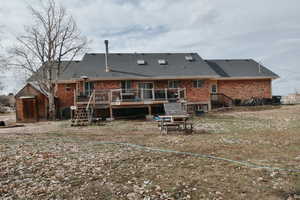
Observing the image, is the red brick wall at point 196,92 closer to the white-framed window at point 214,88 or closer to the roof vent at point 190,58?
the white-framed window at point 214,88

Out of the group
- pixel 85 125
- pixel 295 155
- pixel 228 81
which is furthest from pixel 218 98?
pixel 295 155

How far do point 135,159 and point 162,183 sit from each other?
1592 mm

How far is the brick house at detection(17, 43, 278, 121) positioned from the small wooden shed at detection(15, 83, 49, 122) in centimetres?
134

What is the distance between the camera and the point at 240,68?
74.7 feet

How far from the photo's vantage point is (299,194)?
3148mm

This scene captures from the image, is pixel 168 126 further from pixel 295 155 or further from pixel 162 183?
pixel 162 183

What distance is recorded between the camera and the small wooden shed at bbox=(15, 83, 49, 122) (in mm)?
17234

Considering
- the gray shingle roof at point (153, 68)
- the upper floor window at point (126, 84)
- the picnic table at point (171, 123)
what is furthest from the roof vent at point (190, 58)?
the picnic table at point (171, 123)

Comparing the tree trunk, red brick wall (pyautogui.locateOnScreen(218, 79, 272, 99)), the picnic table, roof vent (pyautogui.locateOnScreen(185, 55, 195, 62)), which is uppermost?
roof vent (pyautogui.locateOnScreen(185, 55, 195, 62))

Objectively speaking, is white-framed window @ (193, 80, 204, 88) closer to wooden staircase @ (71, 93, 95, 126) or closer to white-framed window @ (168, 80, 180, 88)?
white-framed window @ (168, 80, 180, 88)

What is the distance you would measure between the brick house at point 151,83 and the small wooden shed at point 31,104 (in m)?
1.34

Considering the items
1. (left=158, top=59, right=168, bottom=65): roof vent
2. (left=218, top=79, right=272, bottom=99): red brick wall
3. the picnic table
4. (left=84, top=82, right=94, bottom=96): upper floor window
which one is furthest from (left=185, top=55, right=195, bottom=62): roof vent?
the picnic table

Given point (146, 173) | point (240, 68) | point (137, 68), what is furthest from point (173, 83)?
point (146, 173)

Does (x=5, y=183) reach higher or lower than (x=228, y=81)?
lower
